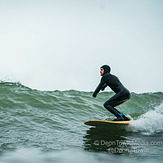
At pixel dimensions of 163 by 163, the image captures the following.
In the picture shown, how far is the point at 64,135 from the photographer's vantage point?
5.96 m

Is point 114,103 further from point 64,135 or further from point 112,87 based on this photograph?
point 64,135

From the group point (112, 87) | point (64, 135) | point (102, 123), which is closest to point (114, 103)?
point (112, 87)

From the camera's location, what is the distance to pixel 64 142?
5270 millimetres

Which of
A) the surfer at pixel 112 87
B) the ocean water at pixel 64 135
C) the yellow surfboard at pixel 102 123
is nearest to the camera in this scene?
the ocean water at pixel 64 135

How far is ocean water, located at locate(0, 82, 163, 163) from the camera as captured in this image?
13.8ft

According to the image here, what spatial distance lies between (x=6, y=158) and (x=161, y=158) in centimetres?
322

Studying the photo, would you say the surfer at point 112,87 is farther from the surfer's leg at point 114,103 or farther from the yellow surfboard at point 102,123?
the yellow surfboard at point 102,123

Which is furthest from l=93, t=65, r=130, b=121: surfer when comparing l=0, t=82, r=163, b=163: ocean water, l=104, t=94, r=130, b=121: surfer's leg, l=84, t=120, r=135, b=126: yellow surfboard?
l=0, t=82, r=163, b=163: ocean water

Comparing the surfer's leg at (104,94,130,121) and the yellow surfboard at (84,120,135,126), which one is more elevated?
the surfer's leg at (104,94,130,121)

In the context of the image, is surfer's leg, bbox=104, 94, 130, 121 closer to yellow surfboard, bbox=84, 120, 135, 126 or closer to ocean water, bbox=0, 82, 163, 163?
yellow surfboard, bbox=84, 120, 135, 126

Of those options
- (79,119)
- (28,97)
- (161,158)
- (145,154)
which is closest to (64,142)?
(145,154)

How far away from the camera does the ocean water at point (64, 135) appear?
420 centimetres

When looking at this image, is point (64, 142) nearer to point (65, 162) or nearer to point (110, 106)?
point (65, 162)

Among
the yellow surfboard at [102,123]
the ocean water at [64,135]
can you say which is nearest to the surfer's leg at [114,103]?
the yellow surfboard at [102,123]
